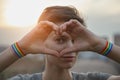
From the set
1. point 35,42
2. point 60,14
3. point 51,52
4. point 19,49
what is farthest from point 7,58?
point 60,14

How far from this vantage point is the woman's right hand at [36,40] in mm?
4262

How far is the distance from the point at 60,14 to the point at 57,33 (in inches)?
17.4

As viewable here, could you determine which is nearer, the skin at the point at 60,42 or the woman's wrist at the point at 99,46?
the skin at the point at 60,42

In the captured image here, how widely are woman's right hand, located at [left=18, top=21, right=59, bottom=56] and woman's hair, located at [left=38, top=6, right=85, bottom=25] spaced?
35 centimetres

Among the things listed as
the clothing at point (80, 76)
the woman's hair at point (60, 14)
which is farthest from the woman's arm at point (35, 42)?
the clothing at point (80, 76)

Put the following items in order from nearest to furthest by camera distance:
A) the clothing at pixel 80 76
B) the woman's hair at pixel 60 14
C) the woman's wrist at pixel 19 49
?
the woman's wrist at pixel 19 49 < the woman's hair at pixel 60 14 < the clothing at pixel 80 76

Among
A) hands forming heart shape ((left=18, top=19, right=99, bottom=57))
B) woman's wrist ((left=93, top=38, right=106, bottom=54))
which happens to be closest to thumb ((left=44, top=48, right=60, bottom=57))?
hands forming heart shape ((left=18, top=19, right=99, bottom=57))

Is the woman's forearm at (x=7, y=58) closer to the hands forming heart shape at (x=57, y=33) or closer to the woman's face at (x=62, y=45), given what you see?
the hands forming heart shape at (x=57, y=33)

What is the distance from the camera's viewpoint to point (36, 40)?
14.2 ft

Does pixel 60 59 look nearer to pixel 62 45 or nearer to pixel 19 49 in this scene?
pixel 62 45

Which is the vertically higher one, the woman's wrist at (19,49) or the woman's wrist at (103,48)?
the woman's wrist at (19,49)

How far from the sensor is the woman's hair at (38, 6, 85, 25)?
4.66m

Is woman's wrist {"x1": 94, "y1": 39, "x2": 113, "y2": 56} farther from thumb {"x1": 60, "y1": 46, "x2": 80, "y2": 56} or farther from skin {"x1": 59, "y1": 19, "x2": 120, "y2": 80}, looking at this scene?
thumb {"x1": 60, "y1": 46, "x2": 80, "y2": 56}

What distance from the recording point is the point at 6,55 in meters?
4.39
